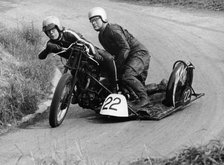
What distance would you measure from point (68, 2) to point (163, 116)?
13034mm

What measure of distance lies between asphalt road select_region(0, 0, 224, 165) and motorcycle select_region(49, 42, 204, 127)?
20 cm

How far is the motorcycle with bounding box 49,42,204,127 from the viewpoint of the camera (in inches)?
416

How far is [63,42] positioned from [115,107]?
135 centimetres

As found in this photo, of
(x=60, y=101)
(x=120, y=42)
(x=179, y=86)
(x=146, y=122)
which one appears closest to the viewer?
(x=60, y=101)

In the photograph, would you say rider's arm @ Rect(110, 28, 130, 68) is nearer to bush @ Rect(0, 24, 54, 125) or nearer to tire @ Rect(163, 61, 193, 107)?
tire @ Rect(163, 61, 193, 107)

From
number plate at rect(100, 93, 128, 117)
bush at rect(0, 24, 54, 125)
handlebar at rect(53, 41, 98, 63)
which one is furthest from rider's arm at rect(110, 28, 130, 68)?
bush at rect(0, 24, 54, 125)

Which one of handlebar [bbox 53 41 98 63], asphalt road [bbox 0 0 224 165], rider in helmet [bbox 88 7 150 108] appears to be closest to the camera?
asphalt road [bbox 0 0 224 165]

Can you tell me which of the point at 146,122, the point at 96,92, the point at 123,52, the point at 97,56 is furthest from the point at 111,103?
the point at 123,52

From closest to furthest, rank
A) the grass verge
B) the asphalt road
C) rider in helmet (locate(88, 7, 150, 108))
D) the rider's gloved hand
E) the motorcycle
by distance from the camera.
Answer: the asphalt road
the motorcycle
the rider's gloved hand
rider in helmet (locate(88, 7, 150, 108))
the grass verge

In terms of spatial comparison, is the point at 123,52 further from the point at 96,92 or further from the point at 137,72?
the point at 96,92

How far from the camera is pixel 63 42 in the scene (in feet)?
36.1

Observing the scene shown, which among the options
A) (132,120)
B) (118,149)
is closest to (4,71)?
(132,120)

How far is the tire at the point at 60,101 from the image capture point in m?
10.2

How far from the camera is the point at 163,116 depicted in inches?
428
